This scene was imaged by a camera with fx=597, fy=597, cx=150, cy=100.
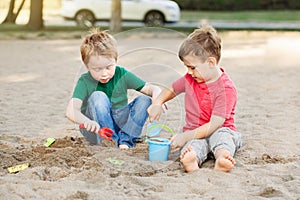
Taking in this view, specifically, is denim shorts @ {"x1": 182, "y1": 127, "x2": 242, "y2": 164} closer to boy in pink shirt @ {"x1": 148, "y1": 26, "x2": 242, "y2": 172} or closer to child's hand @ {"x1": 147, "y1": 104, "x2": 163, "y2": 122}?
boy in pink shirt @ {"x1": 148, "y1": 26, "x2": 242, "y2": 172}

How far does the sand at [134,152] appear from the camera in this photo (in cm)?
319

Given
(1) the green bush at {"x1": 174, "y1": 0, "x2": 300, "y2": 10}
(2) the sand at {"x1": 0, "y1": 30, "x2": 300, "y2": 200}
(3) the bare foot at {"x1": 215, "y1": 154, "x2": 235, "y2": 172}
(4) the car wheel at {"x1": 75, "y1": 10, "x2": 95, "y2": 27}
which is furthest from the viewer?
(1) the green bush at {"x1": 174, "y1": 0, "x2": 300, "y2": 10}

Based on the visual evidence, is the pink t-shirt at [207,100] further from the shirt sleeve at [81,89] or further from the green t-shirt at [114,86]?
the shirt sleeve at [81,89]

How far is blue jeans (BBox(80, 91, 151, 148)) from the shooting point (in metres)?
4.03

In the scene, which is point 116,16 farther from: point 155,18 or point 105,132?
point 105,132

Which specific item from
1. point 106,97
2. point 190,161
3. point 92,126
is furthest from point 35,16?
point 190,161

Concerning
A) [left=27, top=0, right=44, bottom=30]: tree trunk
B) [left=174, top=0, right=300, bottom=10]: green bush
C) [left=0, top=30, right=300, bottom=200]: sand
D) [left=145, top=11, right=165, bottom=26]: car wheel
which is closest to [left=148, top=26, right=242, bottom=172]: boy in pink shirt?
[left=0, top=30, right=300, bottom=200]: sand

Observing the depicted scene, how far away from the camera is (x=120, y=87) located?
4.20 metres

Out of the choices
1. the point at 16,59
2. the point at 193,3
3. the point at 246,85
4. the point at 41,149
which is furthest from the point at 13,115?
the point at 193,3

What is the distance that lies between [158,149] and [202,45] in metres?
0.72

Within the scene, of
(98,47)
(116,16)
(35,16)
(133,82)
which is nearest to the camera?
(98,47)

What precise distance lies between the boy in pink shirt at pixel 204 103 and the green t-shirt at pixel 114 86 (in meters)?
0.26

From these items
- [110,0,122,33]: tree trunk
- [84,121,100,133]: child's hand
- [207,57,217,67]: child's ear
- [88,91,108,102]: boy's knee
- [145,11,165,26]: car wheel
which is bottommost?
[145,11,165,26]: car wheel

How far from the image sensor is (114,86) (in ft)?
13.8
